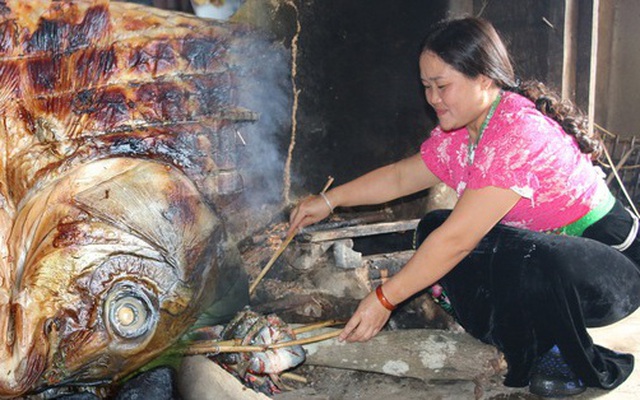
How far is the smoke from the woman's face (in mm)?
1117

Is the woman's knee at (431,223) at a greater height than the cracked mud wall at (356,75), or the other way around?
the cracked mud wall at (356,75)

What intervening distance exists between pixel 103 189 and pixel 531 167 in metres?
1.70

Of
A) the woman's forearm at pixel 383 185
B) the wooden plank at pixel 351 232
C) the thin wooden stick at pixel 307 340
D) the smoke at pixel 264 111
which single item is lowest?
the thin wooden stick at pixel 307 340

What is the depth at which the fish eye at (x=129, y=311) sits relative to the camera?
2.41m

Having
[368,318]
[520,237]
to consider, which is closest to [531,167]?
[520,237]

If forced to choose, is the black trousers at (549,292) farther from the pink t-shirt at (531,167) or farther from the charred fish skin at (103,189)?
the charred fish skin at (103,189)

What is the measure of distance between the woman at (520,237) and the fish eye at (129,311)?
79cm

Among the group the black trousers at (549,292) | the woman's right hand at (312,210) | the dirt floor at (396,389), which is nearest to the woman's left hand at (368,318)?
the dirt floor at (396,389)

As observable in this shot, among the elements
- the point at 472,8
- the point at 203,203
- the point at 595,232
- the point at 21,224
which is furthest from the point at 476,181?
the point at 472,8

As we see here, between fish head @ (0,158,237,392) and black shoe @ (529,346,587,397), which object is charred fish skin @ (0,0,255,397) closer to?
fish head @ (0,158,237,392)

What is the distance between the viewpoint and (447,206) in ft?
14.5

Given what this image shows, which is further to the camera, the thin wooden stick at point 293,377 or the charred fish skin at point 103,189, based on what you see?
the thin wooden stick at point 293,377

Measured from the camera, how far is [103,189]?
2559 mm

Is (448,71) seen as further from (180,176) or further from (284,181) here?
(284,181)
